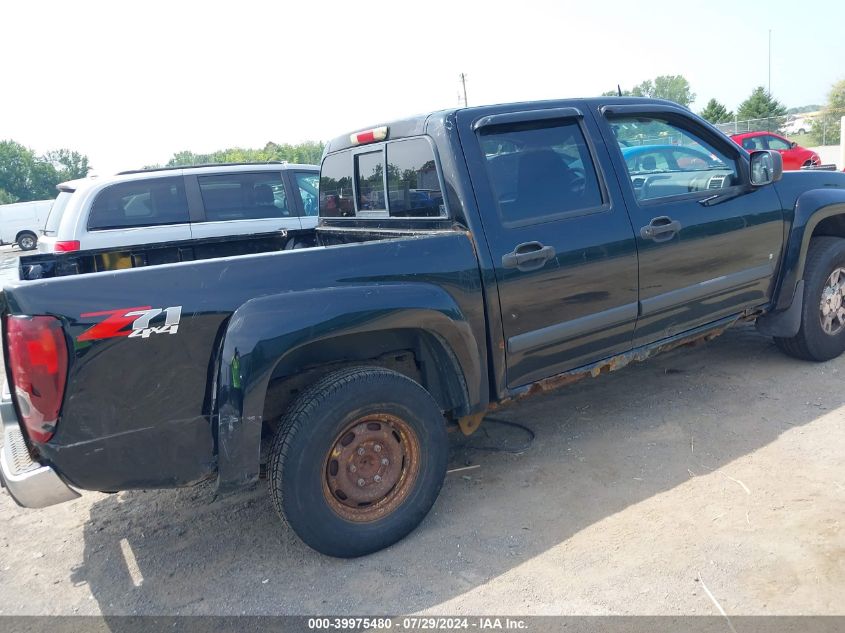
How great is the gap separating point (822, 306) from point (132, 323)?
4437 mm

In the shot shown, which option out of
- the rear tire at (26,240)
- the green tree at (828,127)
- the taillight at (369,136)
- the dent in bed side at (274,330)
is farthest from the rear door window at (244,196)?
the green tree at (828,127)

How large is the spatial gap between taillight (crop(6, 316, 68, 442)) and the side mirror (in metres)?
3.90

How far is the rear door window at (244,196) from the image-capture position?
7652 mm

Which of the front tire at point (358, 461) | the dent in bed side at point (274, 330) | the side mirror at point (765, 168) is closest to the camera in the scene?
the dent in bed side at point (274, 330)

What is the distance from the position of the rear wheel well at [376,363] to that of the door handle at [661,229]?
1.38 m

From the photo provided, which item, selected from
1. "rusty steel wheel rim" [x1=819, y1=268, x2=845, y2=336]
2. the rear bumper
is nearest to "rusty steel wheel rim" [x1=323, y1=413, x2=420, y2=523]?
the rear bumper

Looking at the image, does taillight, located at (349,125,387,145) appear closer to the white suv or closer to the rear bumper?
the rear bumper

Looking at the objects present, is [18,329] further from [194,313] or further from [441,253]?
[441,253]

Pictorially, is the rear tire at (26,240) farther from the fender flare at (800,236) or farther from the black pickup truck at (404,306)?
the fender flare at (800,236)

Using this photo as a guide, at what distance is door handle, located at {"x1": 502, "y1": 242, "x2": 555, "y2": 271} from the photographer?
325cm

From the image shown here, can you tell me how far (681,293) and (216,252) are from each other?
2.95 metres

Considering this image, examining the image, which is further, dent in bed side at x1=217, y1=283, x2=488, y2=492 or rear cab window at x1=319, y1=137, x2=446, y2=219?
rear cab window at x1=319, y1=137, x2=446, y2=219

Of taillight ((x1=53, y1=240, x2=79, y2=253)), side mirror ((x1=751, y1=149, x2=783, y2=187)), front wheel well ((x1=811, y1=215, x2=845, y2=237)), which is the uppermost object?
side mirror ((x1=751, y1=149, x2=783, y2=187))

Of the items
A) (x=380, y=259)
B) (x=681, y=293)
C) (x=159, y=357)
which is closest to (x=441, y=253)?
(x=380, y=259)
